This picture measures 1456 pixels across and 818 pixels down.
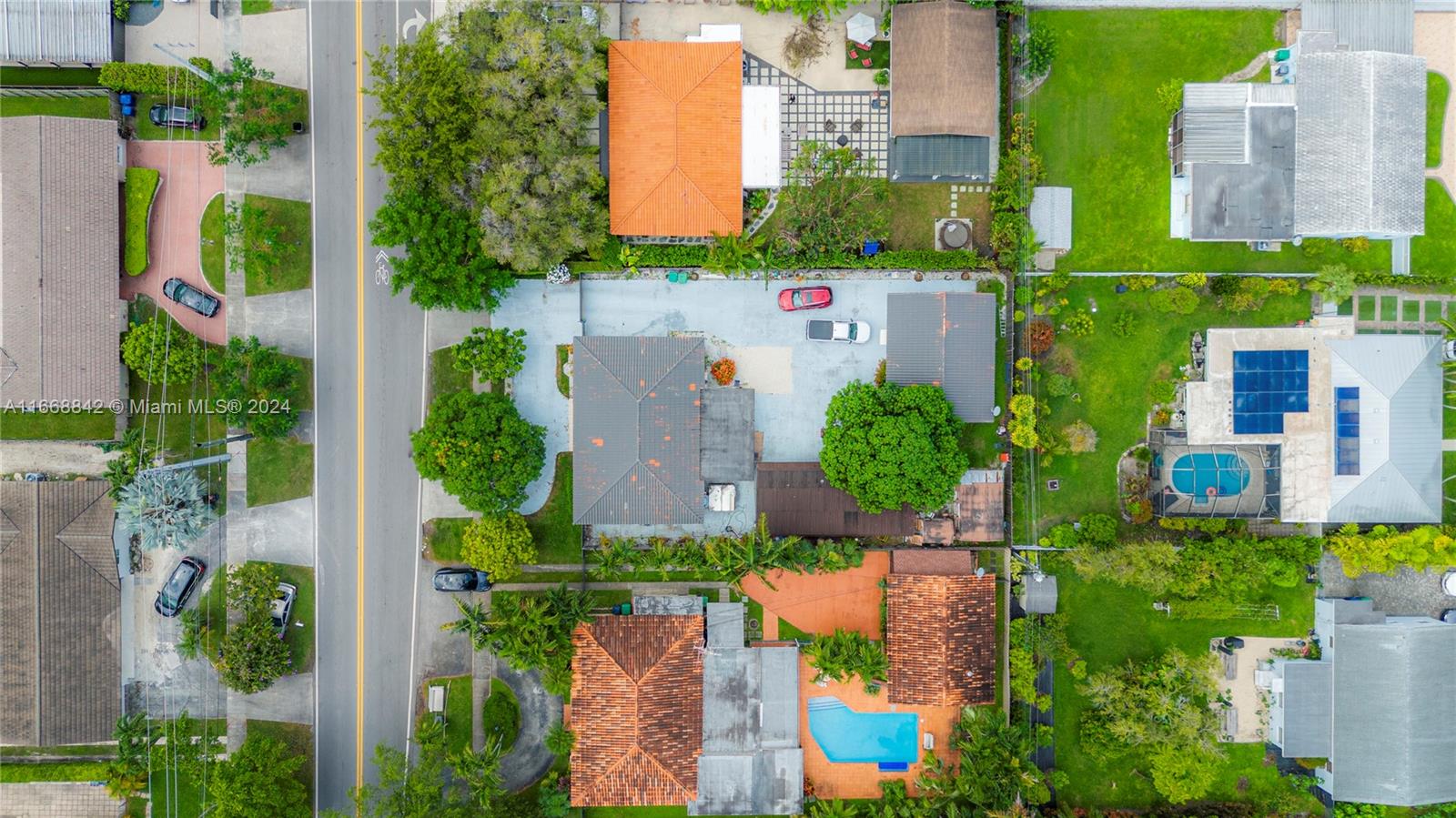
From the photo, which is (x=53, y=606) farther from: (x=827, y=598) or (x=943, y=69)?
(x=943, y=69)

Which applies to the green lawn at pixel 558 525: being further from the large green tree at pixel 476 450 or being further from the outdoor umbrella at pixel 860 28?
the outdoor umbrella at pixel 860 28

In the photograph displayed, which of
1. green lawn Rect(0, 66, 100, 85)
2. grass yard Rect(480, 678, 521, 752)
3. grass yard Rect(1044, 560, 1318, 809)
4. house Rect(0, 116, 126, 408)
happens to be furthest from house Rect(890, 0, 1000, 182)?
green lawn Rect(0, 66, 100, 85)

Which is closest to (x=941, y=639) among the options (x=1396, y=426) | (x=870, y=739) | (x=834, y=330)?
(x=870, y=739)

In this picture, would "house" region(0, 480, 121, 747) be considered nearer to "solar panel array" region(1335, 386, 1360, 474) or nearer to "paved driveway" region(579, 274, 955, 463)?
"paved driveway" region(579, 274, 955, 463)

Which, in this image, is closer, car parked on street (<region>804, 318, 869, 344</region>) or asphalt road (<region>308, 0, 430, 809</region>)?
car parked on street (<region>804, 318, 869, 344</region>)

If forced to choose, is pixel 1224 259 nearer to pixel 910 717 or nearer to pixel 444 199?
pixel 910 717

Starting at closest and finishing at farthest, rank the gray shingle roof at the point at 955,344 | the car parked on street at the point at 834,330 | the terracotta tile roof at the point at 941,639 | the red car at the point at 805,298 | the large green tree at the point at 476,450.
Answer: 1. the large green tree at the point at 476,450
2. the terracotta tile roof at the point at 941,639
3. the gray shingle roof at the point at 955,344
4. the red car at the point at 805,298
5. the car parked on street at the point at 834,330

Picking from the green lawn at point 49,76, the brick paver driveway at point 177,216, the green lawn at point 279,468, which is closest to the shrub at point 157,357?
the brick paver driveway at point 177,216
